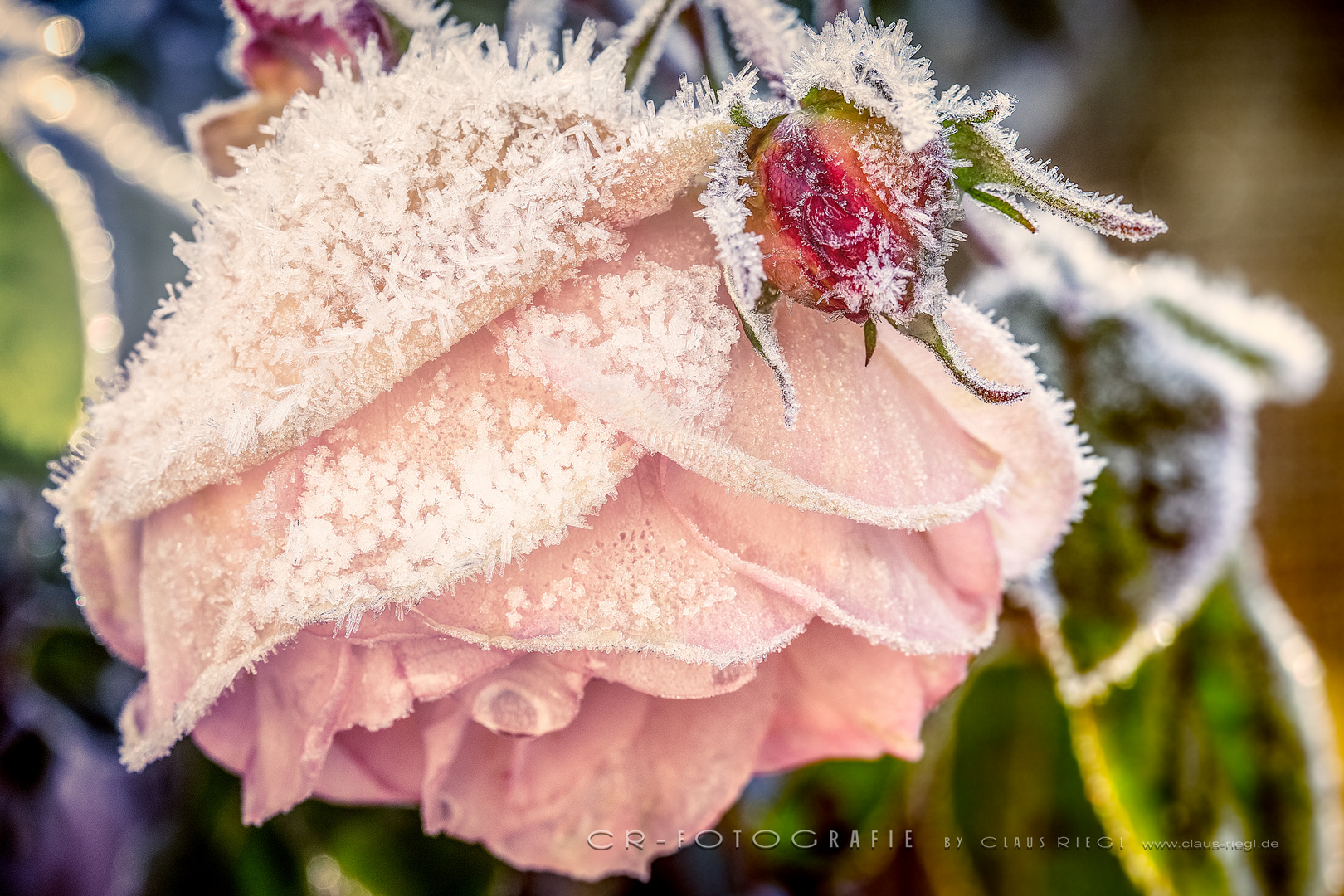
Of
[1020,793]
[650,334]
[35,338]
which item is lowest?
[1020,793]

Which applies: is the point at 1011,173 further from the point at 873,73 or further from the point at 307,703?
the point at 307,703

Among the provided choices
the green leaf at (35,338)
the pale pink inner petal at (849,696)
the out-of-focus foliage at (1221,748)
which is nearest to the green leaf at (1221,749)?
the out-of-focus foliage at (1221,748)

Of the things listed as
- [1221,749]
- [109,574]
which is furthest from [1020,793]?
[109,574]

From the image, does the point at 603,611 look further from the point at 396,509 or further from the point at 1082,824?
the point at 1082,824

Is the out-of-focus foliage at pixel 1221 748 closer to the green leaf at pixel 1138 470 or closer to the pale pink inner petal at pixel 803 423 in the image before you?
the green leaf at pixel 1138 470

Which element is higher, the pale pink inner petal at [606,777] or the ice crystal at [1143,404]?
the ice crystal at [1143,404]

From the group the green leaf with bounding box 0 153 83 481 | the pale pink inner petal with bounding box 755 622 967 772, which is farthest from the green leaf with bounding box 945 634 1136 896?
the green leaf with bounding box 0 153 83 481

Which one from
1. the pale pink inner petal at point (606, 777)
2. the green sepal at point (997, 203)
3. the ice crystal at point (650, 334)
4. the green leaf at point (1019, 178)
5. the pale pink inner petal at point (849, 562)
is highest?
the green leaf at point (1019, 178)

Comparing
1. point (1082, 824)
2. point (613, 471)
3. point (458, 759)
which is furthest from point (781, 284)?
point (1082, 824)
